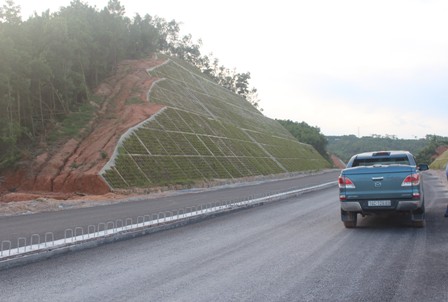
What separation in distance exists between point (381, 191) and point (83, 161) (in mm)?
27449

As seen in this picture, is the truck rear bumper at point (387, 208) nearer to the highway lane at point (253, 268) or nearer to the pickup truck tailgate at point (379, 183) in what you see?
the pickup truck tailgate at point (379, 183)

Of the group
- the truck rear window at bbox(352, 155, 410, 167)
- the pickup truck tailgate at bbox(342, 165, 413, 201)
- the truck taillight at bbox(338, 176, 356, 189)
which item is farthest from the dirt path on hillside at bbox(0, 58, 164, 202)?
the pickup truck tailgate at bbox(342, 165, 413, 201)

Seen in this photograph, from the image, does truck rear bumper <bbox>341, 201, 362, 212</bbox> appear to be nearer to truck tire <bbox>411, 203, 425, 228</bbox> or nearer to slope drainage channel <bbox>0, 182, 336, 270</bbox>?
truck tire <bbox>411, 203, 425, 228</bbox>

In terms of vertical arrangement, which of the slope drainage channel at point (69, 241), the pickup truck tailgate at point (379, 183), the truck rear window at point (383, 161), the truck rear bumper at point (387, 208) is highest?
the truck rear window at point (383, 161)

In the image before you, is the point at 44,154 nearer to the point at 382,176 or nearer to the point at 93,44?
the point at 93,44

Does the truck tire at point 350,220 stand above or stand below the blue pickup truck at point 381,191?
below

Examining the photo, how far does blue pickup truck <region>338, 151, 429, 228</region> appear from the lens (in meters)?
11.3

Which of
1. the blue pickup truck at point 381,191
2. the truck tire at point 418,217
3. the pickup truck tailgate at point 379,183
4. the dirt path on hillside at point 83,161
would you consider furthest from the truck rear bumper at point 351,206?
the dirt path on hillside at point 83,161

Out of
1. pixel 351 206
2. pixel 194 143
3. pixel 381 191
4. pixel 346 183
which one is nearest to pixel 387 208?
pixel 381 191

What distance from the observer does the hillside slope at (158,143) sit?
32688mm

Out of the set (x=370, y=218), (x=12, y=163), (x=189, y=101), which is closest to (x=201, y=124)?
(x=189, y=101)

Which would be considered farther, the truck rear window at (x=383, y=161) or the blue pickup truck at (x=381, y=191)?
the truck rear window at (x=383, y=161)

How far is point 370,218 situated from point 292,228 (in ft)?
11.9

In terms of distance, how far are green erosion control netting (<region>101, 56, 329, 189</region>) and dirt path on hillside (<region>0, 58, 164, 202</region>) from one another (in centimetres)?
107
